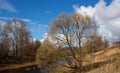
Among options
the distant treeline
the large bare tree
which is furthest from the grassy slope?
the distant treeline

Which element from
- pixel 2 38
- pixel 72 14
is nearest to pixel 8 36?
pixel 2 38

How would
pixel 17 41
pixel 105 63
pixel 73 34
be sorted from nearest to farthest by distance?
1. pixel 105 63
2. pixel 73 34
3. pixel 17 41

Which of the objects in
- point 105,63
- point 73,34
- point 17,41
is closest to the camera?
point 105,63

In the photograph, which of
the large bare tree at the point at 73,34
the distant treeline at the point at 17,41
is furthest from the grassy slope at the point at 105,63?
the distant treeline at the point at 17,41

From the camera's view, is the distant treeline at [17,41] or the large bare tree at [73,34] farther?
the distant treeline at [17,41]

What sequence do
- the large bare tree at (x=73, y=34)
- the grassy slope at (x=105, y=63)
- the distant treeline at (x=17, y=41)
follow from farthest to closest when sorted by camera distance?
the distant treeline at (x=17, y=41), the large bare tree at (x=73, y=34), the grassy slope at (x=105, y=63)

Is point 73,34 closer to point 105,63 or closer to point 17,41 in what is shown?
point 105,63

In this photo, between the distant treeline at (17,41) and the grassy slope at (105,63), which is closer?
the grassy slope at (105,63)

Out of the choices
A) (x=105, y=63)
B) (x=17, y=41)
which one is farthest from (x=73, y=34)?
(x=17, y=41)

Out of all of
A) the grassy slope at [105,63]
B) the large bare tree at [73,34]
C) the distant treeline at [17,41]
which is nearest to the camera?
the grassy slope at [105,63]

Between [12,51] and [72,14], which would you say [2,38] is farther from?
[72,14]

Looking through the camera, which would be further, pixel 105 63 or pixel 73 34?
pixel 73 34

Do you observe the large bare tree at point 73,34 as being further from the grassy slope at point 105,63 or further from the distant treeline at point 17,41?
the distant treeline at point 17,41

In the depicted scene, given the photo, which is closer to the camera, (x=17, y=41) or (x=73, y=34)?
(x=73, y=34)
